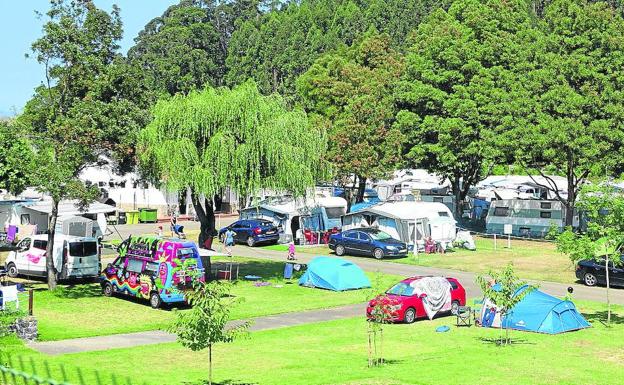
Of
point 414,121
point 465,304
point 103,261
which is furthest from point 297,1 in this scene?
point 465,304

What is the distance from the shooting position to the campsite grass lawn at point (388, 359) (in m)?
18.4

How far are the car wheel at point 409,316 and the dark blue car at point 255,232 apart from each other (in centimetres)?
2317

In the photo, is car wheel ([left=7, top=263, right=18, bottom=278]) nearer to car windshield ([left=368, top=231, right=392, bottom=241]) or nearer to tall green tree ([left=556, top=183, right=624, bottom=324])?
car windshield ([left=368, top=231, right=392, bottom=241])

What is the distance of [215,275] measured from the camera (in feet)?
118

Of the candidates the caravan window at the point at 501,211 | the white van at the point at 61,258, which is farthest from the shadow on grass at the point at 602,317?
the caravan window at the point at 501,211

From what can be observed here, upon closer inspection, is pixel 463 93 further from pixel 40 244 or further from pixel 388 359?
pixel 388 359

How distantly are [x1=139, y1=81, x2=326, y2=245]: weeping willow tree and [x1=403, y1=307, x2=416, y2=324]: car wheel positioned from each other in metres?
9.99

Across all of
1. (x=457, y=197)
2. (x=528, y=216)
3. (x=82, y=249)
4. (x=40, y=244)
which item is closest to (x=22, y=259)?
(x=40, y=244)

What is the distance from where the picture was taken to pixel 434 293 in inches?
1060

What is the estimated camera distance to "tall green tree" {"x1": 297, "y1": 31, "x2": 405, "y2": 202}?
53.9m

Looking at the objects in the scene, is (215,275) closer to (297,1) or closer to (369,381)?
(369,381)

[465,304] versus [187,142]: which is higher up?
[187,142]

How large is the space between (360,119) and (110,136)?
85.2ft

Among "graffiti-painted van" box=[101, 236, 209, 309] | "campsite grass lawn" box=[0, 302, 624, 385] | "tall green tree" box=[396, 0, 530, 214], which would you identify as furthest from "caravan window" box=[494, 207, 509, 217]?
"graffiti-painted van" box=[101, 236, 209, 309]
